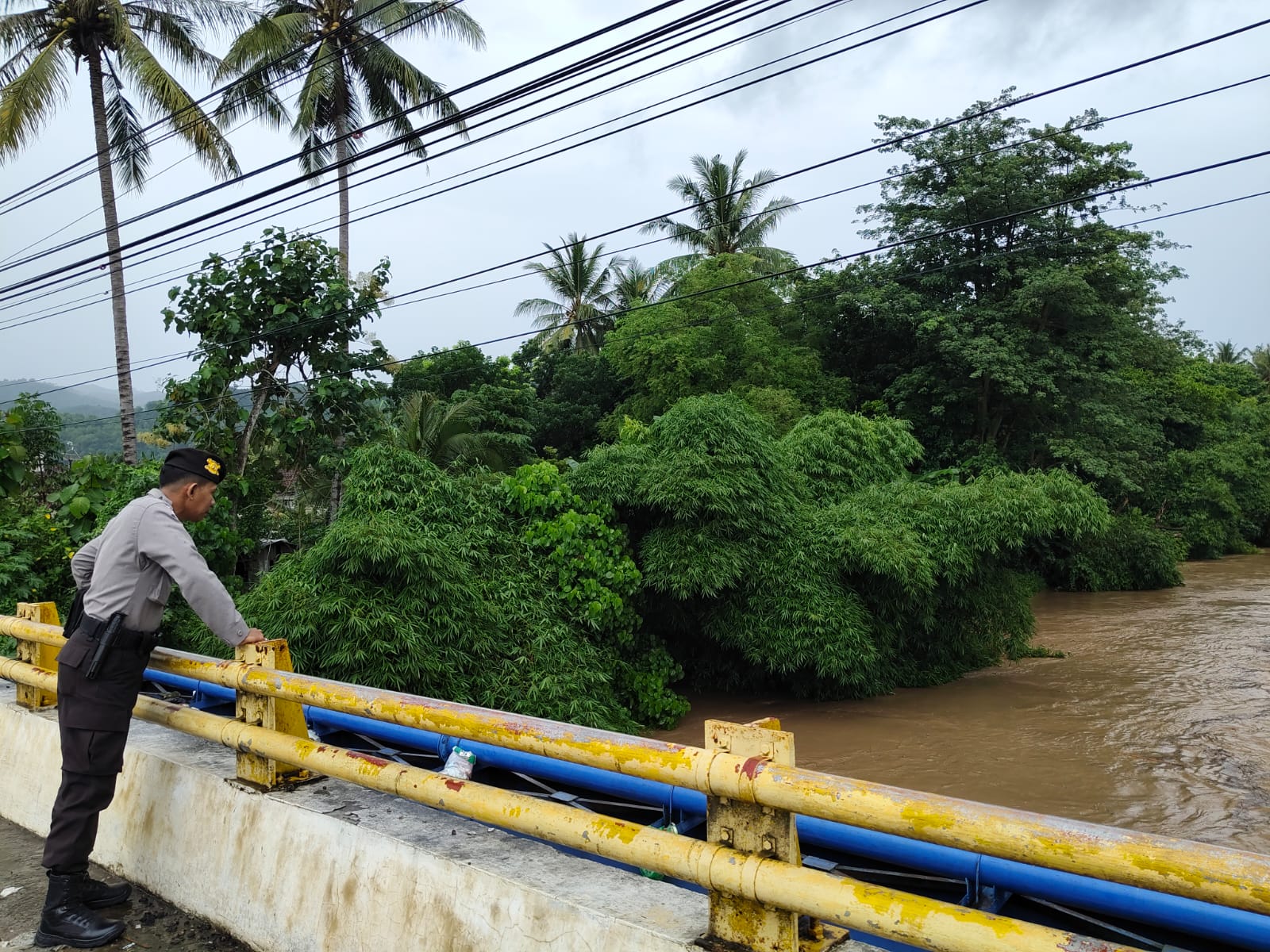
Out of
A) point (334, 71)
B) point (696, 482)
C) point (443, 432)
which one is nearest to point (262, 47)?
point (334, 71)

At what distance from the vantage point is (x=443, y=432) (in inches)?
861

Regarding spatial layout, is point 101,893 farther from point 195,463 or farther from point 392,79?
point 392,79

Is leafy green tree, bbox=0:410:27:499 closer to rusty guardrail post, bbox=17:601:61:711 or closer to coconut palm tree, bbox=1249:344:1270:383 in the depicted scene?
rusty guardrail post, bbox=17:601:61:711

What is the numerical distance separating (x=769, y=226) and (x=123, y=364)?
20.1 m

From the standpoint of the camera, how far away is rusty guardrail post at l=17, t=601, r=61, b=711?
443cm

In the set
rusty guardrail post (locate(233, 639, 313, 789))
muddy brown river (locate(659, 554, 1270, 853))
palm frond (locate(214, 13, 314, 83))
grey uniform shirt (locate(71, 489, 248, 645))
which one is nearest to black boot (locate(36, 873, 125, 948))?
rusty guardrail post (locate(233, 639, 313, 789))

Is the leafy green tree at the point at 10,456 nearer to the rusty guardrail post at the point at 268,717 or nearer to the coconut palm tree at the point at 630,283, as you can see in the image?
the rusty guardrail post at the point at 268,717

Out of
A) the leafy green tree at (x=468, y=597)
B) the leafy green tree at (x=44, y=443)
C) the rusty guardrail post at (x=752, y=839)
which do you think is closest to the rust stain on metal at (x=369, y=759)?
the rusty guardrail post at (x=752, y=839)

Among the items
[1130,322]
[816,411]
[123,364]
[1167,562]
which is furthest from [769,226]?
[123,364]

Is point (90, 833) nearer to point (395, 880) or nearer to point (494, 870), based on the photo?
point (395, 880)

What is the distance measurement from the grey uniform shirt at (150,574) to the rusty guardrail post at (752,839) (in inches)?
71.8

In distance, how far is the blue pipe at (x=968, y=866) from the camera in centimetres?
220

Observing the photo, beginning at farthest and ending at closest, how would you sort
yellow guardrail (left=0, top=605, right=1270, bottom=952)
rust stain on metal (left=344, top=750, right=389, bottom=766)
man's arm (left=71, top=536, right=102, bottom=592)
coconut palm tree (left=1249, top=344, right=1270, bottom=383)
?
coconut palm tree (left=1249, top=344, right=1270, bottom=383)
man's arm (left=71, top=536, right=102, bottom=592)
rust stain on metal (left=344, top=750, right=389, bottom=766)
yellow guardrail (left=0, top=605, right=1270, bottom=952)

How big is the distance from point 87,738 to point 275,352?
798 cm
